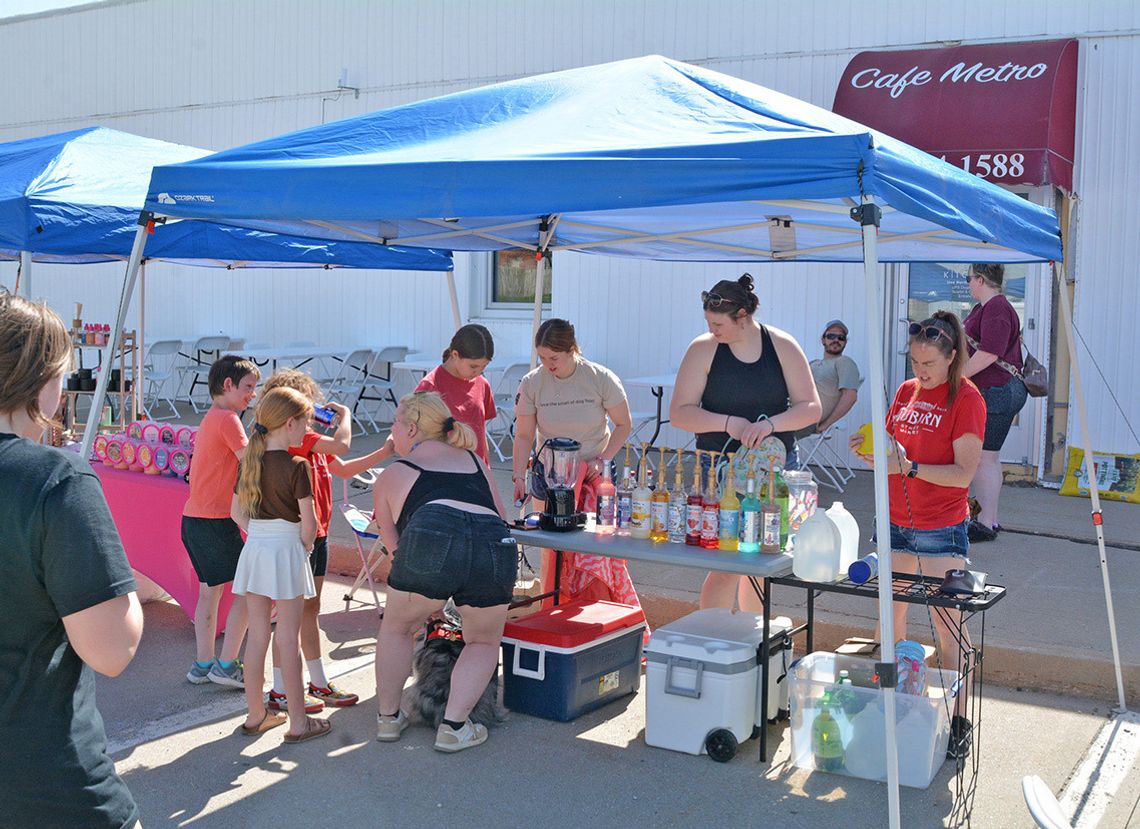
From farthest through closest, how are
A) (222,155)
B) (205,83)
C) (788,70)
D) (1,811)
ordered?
(205,83), (788,70), (222,155), (1,811)

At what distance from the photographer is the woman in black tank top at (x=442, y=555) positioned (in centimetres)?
450

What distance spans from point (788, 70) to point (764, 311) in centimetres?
213

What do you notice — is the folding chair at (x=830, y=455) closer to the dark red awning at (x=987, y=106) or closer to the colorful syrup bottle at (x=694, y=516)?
the dark red awning at (x=987, y=106)

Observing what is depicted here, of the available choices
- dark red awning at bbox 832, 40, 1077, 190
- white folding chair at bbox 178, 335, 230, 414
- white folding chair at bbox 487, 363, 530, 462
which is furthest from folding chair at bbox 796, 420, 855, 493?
white folding chair at bbox 178, 335, 230, 414

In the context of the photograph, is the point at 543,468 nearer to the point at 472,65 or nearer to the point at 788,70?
the point at 788,70

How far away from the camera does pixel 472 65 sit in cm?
1249

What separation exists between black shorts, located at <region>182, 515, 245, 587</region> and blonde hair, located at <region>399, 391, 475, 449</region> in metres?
1.16

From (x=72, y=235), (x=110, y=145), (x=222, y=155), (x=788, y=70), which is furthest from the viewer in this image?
(x=788, y=70)

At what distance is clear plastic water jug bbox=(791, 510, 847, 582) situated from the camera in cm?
434

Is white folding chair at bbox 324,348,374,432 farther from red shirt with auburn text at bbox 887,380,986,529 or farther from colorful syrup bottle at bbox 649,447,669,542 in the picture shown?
red shirt with auburn text at bbox 887,380,986,529

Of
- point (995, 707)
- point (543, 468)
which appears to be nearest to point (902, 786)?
point (995, 707)

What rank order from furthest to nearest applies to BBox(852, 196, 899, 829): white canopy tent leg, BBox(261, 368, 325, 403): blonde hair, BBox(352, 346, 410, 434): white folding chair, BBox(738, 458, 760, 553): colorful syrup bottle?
1. BBox(352, 346, 410, 434): white folding chair
2. BBox(261, 368, 325, 403): blonde hair
3. BBox(738, 458, 760, 553): colorful syrup bottle
4. BBox(852, 196, 899, 829): white canopy tent leg

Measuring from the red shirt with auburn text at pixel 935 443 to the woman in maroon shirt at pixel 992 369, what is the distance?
2743mm

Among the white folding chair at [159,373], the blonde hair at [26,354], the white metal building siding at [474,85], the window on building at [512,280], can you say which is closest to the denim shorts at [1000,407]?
the white metal building siding at [474,85]
